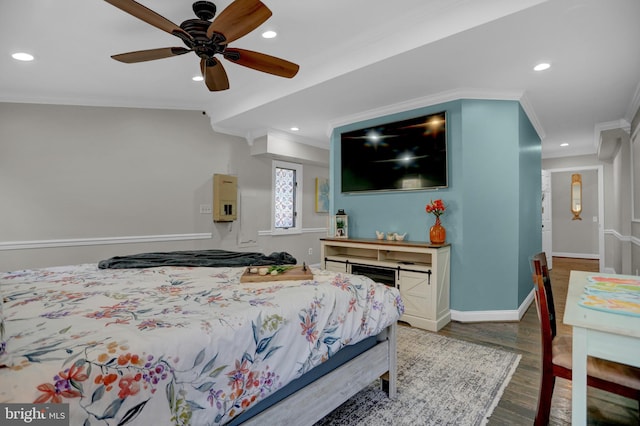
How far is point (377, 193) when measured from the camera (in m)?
4.08

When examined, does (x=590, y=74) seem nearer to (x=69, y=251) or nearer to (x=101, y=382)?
(x=101, y=382)

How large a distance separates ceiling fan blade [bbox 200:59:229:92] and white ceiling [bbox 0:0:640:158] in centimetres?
37

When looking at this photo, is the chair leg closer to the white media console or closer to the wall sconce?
the white media console

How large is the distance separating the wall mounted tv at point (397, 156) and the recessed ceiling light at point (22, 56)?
3.28 m

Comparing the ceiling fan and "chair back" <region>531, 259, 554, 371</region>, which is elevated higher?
the ceiling fan

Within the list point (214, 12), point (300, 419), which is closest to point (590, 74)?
point (214, 12)

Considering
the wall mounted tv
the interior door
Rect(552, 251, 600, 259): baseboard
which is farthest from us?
Rect(552, 251, 600, 259): baseboard

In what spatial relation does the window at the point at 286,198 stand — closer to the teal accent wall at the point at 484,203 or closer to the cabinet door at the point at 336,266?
the cabinet door at the point at 336,266

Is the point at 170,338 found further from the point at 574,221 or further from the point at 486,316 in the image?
the point at 574,221

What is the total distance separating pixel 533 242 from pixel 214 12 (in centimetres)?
449

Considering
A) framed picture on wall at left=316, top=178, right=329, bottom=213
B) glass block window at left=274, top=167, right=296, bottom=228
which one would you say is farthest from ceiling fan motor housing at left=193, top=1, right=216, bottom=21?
framed picture on wall at left=316, top=178, right=329, bottom=213

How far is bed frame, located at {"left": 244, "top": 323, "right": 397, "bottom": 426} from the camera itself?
131 centimetres

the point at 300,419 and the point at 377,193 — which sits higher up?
the point at 377,193

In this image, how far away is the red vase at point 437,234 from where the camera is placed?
339cm
